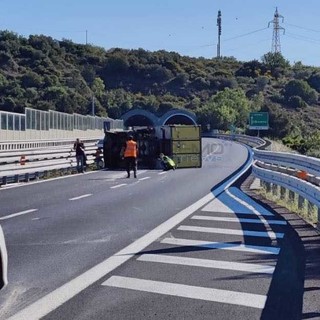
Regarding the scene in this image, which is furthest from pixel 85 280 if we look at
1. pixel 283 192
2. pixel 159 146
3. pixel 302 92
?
pixel 302 92

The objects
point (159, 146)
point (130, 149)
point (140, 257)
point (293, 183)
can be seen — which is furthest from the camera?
point (159, 146)

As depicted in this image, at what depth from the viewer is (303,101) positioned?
121 meters

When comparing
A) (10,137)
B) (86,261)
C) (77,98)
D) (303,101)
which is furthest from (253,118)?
(86,261)

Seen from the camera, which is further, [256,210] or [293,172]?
[293,172]

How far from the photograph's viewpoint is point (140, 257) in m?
9.95

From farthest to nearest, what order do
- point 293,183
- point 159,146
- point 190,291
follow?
point 159,146, point 293,183, point 190,291

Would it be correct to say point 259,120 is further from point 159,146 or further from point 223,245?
point 223,245

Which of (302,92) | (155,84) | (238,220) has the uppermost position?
(155,84)

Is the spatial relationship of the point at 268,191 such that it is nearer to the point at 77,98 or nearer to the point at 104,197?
the point at 104,197

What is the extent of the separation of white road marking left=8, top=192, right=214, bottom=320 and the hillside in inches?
2540

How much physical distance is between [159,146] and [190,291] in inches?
1132

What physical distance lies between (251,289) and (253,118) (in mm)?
64420

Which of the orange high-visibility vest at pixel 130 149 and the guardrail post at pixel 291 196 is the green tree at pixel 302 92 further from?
the guardrail post at pixel 291 196

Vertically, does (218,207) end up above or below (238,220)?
below
